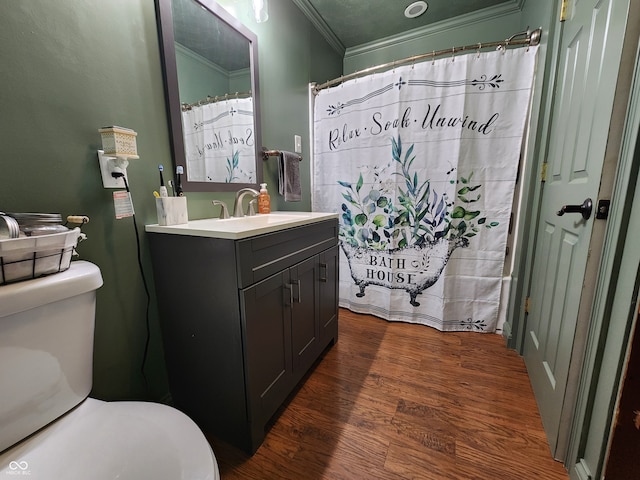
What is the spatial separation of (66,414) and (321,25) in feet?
8.44

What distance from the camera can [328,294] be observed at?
1.54m

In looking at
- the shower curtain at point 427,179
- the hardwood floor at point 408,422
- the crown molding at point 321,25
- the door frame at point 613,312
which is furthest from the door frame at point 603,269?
the crown molding at point 321,25

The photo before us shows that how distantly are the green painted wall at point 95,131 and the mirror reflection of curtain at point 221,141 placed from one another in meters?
0.12

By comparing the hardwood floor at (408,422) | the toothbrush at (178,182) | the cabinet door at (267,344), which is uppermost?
the toothbrush at (178,182)

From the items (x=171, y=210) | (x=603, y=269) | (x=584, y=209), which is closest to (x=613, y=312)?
(x=603, y=269)

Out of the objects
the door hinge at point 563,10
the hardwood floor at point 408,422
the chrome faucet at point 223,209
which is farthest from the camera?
the chrome faucet at point 223,209

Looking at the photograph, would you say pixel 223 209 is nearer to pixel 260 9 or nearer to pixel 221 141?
pixel 221 141

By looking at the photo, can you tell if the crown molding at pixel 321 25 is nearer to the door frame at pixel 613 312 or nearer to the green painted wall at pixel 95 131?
the green painted wall at pixel 95 131

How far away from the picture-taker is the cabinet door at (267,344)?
0.93 meters

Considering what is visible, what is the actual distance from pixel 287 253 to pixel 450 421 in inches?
39.9

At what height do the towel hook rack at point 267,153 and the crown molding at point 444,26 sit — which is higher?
the crown molding at point 444,26

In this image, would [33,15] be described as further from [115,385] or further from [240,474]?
[240,474]

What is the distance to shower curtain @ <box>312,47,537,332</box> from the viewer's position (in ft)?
5.22

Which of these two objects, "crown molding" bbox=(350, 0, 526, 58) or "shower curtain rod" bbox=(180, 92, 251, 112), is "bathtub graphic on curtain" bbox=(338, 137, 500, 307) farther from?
"crown molding" bbox=(350, 0, 526, 58)
